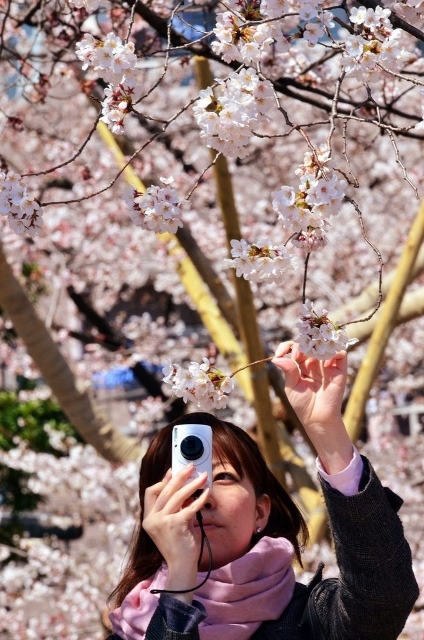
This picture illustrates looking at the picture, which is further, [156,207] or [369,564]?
[156,207]

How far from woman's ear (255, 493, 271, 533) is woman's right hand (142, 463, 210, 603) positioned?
0.90 feet

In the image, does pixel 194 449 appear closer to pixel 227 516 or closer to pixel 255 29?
pixel 227 516

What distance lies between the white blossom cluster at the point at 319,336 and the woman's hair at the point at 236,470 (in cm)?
Answer: 32

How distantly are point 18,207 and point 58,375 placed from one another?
2.02 metres

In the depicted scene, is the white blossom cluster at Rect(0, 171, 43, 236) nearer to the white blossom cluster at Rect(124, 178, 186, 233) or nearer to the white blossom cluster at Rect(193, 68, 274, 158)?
the white blossom cluster at Rect(124, 178, 186, 233)

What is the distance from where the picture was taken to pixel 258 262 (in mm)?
1604

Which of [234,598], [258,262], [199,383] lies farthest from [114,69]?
[234,598]

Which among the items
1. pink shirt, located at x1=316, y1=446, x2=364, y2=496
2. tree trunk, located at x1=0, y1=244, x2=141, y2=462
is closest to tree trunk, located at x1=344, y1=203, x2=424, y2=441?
tree trunk, located at x1=0, y1=244, x2=141, y2=462

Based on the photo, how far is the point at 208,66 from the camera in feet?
10.7

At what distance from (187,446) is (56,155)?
631 cm

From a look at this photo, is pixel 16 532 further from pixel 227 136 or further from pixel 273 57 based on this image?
pixel 227 136

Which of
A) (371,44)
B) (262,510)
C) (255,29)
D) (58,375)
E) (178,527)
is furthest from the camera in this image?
(58,375)

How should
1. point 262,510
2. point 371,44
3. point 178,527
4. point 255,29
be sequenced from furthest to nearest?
point 262,510
point 255,29
point 371,44
point 178,527

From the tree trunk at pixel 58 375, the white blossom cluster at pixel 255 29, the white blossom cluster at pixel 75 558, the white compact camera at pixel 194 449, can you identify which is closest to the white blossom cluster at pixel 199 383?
the white compact camera at pixel 194 449
